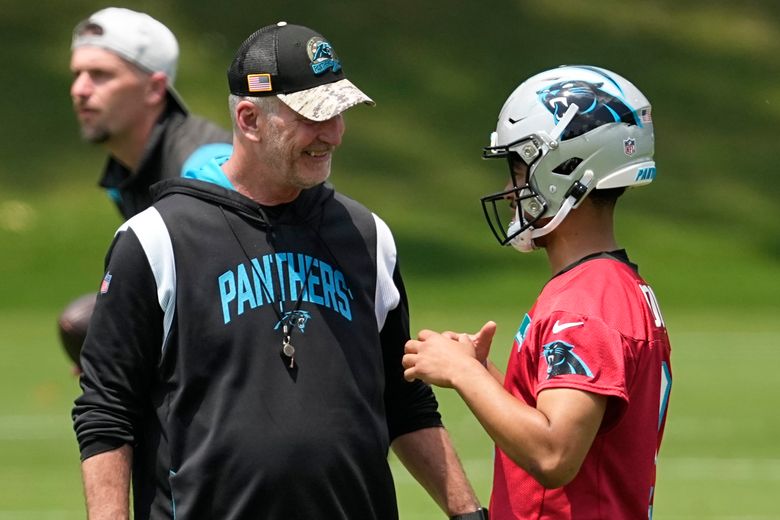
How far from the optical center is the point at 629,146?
4367mm

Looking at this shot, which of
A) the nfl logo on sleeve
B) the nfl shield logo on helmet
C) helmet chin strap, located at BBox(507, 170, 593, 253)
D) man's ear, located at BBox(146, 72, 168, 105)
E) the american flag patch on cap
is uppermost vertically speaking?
man's ear, located at BBox(146, 72, 168, 105)

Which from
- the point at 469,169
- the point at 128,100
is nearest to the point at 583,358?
the point at 128,100

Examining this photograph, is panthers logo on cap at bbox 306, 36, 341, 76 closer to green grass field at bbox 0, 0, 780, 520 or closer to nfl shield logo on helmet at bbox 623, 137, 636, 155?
nfl shield logo on helmet at bbox 623, 137, 636, 155

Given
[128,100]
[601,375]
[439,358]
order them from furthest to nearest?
[128,100] → [439,358] → [601,375]

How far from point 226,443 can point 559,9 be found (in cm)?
2358

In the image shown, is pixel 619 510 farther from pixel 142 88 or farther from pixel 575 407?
pixel 142 88

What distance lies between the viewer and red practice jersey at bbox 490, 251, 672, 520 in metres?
3.98

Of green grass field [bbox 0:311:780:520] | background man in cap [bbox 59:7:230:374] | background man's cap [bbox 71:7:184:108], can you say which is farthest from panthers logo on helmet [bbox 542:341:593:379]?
green grass field [bbox 0:311:780:520]

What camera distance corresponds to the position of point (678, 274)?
20.3 metres

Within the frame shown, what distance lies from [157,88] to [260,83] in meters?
2.79

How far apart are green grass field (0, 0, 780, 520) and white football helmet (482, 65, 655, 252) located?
7.49 metres

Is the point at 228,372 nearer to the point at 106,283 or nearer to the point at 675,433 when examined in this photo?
the point at 106,283

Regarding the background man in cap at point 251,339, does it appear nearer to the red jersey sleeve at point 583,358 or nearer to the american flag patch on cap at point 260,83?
the american flag patch on cap at point 260,83

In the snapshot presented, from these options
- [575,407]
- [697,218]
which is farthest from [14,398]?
[697,218]
